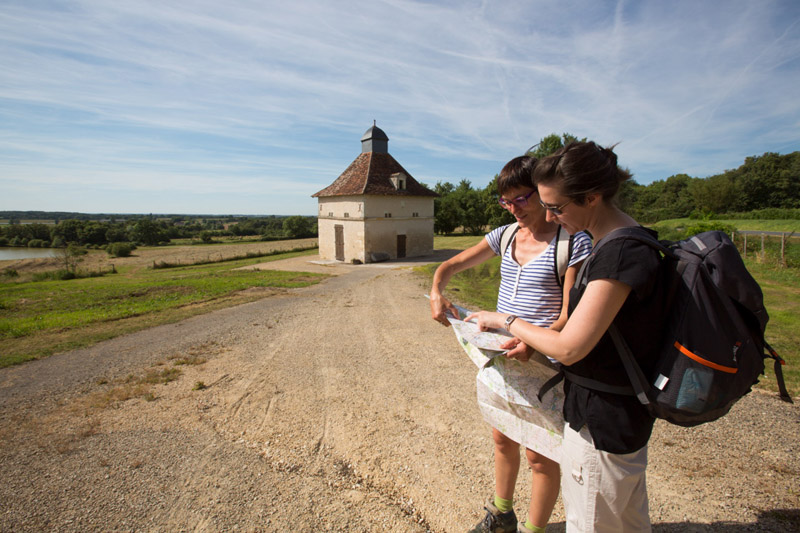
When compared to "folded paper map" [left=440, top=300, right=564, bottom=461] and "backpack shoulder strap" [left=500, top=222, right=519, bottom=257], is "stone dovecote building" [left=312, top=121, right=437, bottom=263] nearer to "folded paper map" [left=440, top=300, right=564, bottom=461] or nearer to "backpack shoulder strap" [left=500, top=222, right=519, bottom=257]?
"backpack shoulder strap" [left=500, top=222, right=519, bottom=257]

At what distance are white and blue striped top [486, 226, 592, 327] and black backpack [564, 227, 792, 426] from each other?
65 centimetres

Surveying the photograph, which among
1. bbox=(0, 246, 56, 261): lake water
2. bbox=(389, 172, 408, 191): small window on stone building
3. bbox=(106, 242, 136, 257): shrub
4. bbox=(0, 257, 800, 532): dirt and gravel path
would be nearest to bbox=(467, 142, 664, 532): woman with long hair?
bbox=(0, 257, 800, 532): dirt and gravel path

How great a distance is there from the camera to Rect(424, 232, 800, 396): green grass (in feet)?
17.2

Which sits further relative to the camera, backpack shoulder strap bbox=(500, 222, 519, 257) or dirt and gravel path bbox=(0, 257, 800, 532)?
dirt and gravel path bbox=(0, 257, 800, 532)

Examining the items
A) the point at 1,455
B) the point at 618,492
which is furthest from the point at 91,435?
the point at 618,492

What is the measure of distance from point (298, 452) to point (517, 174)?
3.07 m

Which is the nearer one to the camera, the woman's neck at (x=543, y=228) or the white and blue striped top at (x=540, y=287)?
the white and blue striped top at (x=540, y=287)

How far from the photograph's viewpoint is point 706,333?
1.28 m

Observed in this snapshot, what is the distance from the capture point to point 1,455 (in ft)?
11.6

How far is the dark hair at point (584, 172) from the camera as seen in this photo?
1550 mm

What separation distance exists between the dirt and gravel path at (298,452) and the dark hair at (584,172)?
7.68 ft

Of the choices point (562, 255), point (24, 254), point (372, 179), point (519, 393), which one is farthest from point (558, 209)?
point (24, 254)

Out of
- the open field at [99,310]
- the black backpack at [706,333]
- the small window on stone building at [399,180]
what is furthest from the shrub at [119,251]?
the black backpack at [706,333]

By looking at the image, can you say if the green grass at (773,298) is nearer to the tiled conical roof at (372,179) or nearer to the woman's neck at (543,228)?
the woman's neck at (543,228)
